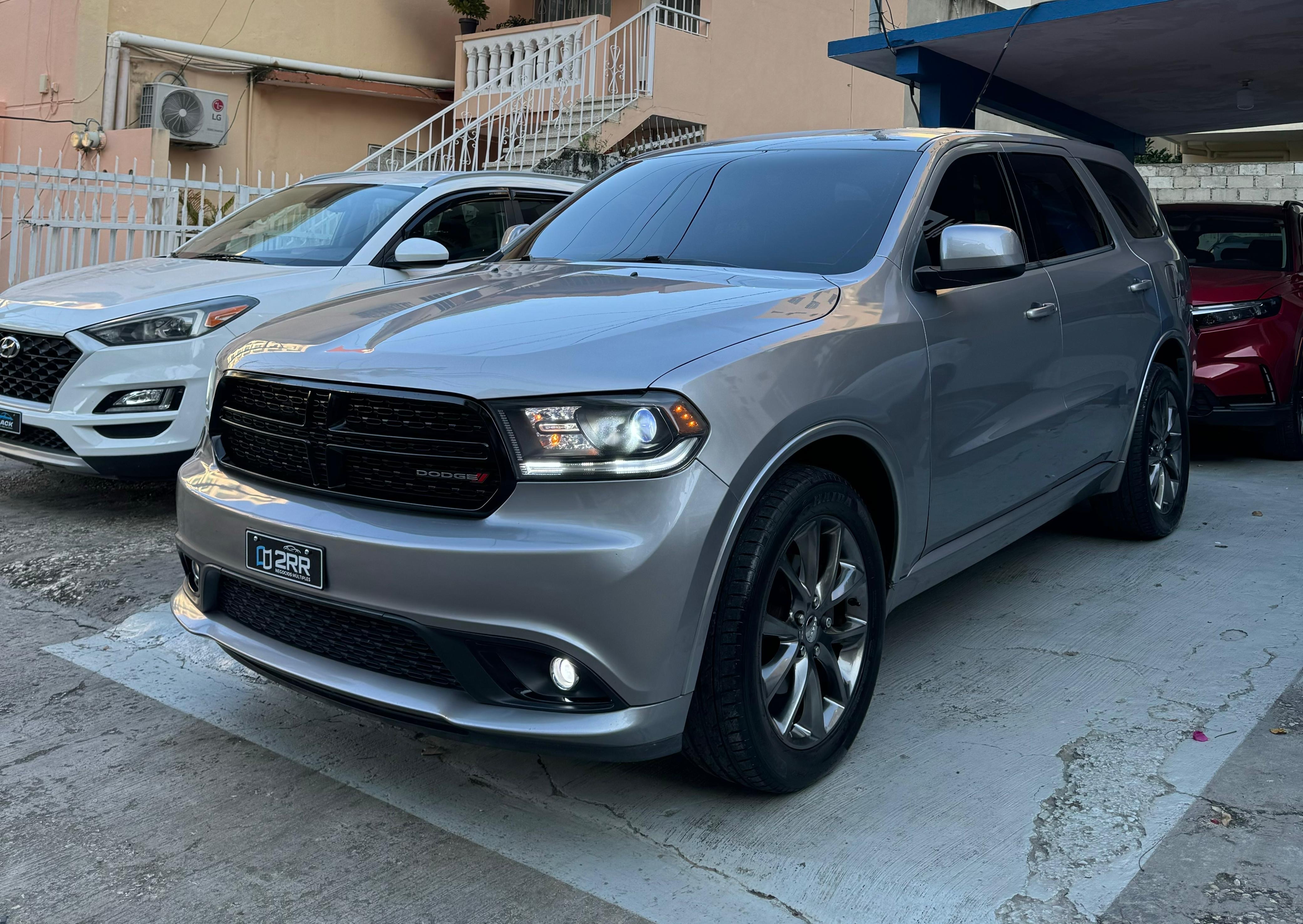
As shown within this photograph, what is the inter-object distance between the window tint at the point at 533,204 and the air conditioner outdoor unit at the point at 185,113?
27.0 feet

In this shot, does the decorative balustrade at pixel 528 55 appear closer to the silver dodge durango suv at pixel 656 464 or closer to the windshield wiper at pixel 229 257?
the windshield wiper at pixel 229 257

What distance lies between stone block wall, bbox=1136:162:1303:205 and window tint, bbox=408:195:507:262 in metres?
14.3

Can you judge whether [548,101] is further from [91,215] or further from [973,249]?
[973,249]

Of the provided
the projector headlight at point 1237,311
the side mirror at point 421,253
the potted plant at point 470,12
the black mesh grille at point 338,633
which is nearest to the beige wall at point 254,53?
the potted plant at point 470,12

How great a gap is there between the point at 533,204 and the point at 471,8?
1054 cm

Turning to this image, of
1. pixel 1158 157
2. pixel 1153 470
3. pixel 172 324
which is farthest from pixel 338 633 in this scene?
pixel 1158 157

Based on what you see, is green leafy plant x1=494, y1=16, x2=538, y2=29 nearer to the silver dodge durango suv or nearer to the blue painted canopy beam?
the blue painted canopy beam

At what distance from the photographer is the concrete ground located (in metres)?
2.65

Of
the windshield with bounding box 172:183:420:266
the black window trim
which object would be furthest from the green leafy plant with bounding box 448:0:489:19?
the black window trim

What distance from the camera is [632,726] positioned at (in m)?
2.60

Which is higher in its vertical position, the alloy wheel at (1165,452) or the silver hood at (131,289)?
the silver hood at (131,289)

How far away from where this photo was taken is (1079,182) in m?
5.00

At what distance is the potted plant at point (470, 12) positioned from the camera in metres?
16.5

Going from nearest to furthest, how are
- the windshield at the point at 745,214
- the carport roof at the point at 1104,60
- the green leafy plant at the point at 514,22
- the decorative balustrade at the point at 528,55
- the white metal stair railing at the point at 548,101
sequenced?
the windshield at the point at 745,214 < the carport roof at the point at 1104,60 < the white metal stair railing at the point at 548,101 < the decorative balustrade at the point at 528,55 < the green leafy plant at the point at 514,22
